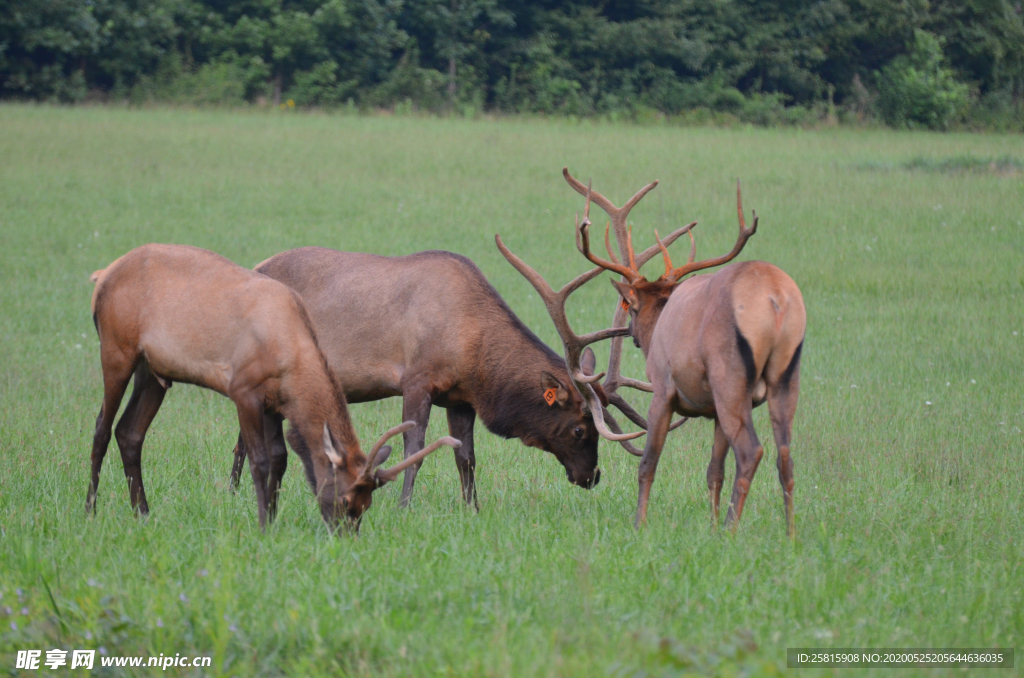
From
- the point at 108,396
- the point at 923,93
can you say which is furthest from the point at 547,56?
the point at 108,396

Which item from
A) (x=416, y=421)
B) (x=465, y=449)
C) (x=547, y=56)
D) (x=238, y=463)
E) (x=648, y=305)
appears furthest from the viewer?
(x=547, y=56)

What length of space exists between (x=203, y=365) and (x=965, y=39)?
145 feet

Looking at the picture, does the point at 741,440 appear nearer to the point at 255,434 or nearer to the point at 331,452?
the point at 331,452

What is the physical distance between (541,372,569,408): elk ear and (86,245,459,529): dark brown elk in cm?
158

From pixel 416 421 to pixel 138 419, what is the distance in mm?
1704

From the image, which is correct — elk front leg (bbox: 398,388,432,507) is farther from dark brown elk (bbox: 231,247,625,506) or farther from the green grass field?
the green grass field

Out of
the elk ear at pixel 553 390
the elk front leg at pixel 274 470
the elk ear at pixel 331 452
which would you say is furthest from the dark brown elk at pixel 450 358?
the elk ear at pixel 331 452

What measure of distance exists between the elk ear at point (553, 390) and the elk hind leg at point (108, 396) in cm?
255

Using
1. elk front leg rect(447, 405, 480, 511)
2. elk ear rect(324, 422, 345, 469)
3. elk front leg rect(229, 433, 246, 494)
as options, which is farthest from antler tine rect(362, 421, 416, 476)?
elk front leg rect(229, 433, 246, 494)

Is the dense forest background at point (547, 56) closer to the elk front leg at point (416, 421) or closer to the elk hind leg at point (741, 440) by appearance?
the elk front leg at point (416, 421)

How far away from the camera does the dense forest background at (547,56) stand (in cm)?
3688

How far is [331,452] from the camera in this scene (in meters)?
5.64

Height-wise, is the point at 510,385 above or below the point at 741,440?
below

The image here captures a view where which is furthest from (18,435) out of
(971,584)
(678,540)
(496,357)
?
(971,584)
